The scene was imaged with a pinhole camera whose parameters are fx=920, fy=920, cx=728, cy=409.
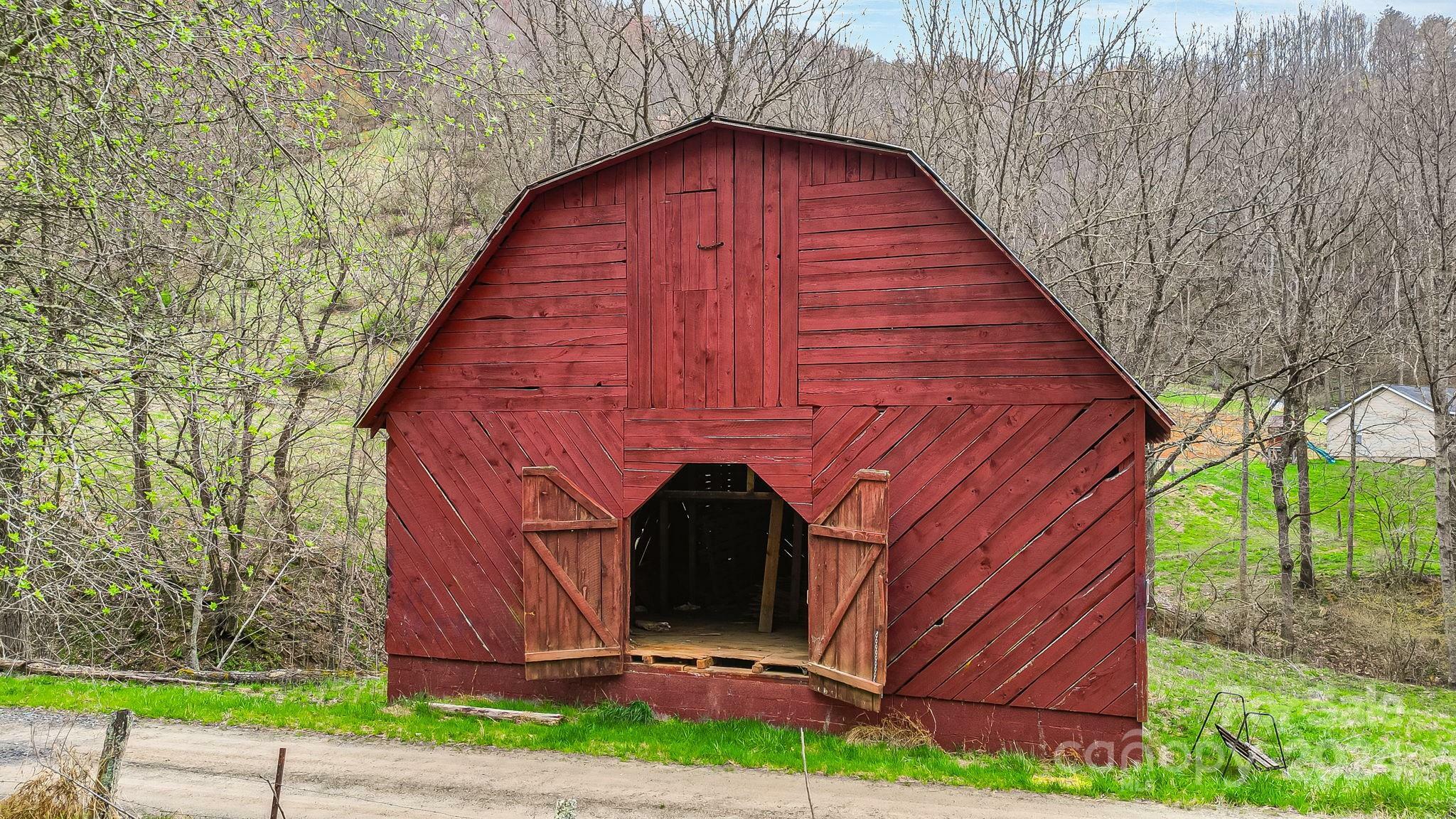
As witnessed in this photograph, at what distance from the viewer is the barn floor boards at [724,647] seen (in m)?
8.81

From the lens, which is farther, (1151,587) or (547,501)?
(1151,587)

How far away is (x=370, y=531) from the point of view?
1491 centimetres

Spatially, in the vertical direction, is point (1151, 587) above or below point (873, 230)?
below

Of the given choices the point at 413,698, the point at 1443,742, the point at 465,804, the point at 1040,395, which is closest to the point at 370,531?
the point at 413,698

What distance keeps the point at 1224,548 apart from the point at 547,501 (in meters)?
21.7

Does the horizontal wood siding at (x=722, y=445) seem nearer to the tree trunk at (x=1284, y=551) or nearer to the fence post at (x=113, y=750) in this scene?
the fence post at (x=113, y=750)

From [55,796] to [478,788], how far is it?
107 inches

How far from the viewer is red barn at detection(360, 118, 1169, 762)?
7.82m

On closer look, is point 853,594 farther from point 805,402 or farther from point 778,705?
point 805,402

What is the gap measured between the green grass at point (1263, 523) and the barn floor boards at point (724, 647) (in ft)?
Result: 44.6

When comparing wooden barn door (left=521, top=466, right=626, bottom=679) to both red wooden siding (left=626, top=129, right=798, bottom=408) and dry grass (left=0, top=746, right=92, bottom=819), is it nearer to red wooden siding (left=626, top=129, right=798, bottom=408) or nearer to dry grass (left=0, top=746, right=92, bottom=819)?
red wooden siding (left=626, top=129, right=798, bottom=408)

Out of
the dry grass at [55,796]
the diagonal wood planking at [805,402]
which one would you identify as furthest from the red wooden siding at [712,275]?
the dry grass at [55,796]

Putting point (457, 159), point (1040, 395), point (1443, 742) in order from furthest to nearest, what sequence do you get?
point (457, 159), point (1443, 742), point (1040, 395)

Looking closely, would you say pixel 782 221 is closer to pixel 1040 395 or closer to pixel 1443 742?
pixel 1040 395
